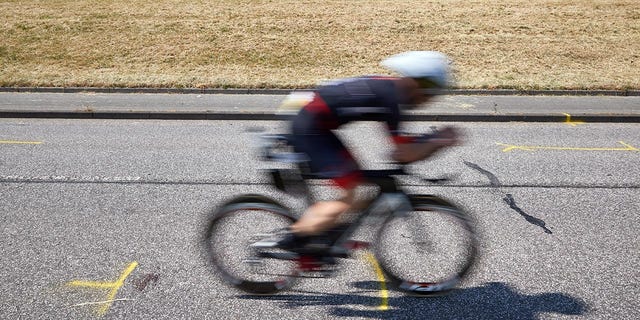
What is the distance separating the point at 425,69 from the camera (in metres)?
3.55

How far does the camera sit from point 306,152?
3.85m

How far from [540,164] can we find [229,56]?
11.0 metres

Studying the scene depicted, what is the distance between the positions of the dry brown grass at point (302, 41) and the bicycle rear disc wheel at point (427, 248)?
9451 millimetres

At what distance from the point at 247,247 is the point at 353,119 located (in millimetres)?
1285

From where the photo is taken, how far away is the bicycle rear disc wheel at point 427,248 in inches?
155

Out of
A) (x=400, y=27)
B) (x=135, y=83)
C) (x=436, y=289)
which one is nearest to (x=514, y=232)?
(x=436, y=289)

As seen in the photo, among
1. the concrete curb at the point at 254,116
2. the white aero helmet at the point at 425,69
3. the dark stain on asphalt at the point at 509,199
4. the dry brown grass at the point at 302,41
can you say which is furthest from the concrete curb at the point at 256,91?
the white aero helmet at the point at 425,69

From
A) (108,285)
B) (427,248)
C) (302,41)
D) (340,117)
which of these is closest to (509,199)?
(427,248)

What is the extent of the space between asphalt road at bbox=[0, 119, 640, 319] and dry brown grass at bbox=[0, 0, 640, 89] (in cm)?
520

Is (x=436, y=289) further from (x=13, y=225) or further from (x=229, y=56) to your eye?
(x=229, y=56)

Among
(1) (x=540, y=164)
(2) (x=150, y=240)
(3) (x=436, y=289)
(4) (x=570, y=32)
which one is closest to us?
(3) (x=436, y=289)

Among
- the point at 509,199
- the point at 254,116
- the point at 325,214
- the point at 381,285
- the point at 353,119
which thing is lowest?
the point at 254,116

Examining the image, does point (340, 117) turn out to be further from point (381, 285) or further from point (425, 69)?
point (381, 285)

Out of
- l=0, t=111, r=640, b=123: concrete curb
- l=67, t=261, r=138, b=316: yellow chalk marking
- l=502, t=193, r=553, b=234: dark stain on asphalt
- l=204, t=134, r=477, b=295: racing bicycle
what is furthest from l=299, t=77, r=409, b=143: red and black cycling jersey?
l=0, t=111, r=640, b=123: concrete curb
